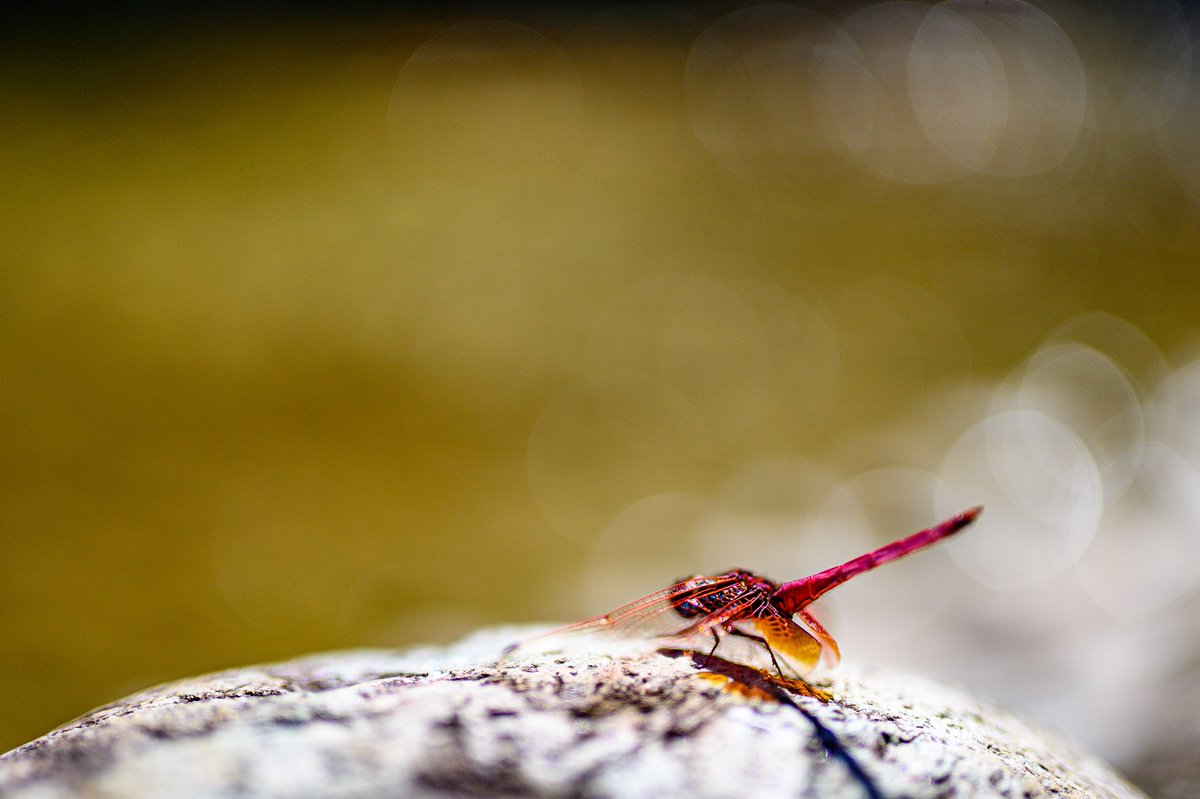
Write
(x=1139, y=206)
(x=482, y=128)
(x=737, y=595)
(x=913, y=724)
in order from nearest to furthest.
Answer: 1. (x=913, y=724)
2. (x=737, y=595)
3. (x=1139, y=206)
4. (x=482, y=128)

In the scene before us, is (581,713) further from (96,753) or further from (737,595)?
(96,753)

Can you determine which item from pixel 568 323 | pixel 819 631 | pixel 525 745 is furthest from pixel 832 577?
pixel 568 323

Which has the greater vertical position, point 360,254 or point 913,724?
point 360,254

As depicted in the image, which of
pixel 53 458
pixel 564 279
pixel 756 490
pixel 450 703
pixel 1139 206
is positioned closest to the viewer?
pixel 450 703

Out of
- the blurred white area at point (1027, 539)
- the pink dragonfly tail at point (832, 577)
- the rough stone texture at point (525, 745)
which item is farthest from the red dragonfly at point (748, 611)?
the blurred white area at point (1027, 539)

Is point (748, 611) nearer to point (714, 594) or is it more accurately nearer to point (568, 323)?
point (714, 594)

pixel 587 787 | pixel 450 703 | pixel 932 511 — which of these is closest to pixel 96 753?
pixel 450 703
